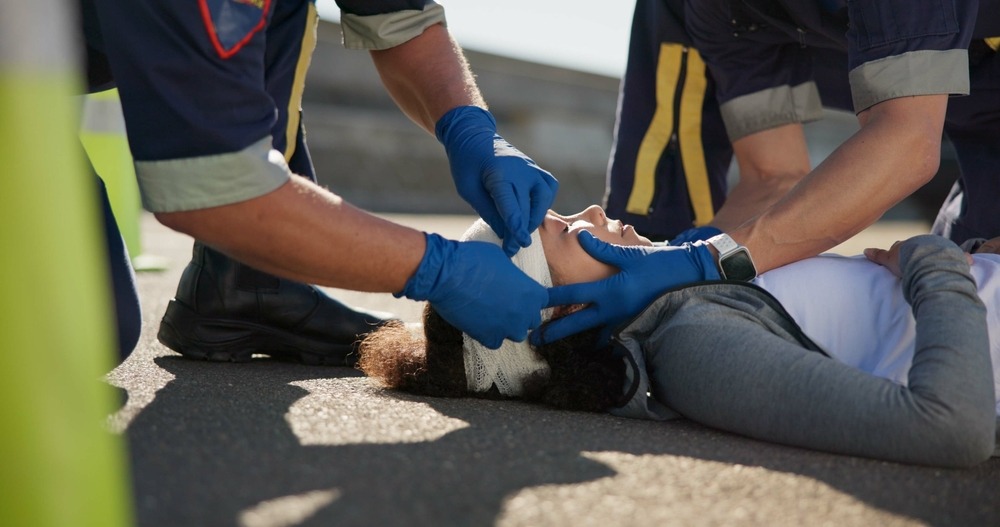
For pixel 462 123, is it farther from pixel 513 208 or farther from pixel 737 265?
pixel 737 265

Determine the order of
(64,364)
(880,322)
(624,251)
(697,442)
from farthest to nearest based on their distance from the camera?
(624,251) < (880,322) < (697,442) < (64,364)

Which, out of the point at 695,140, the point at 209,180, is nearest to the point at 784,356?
the point at 209,180

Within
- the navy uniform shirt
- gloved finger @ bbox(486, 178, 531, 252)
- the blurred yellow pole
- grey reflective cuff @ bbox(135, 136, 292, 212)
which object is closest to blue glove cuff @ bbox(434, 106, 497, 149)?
gloved finger @ bbox(486, 178, 531, 252)

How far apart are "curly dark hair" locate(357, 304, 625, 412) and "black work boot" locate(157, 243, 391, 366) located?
1.50 ft

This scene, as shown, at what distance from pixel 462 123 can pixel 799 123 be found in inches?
57.2

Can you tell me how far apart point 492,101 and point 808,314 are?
15314 mm

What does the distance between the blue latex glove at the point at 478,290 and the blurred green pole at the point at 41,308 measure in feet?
2.76

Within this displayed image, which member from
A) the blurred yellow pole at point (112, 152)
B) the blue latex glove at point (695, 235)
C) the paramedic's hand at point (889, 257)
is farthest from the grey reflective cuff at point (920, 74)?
the blurred yellow pole at point (112, 152)

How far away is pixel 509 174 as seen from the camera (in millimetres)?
2053

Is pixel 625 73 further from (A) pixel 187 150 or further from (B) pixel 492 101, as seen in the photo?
(B) pixel 492 101

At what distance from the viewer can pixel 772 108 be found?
10.3 feet

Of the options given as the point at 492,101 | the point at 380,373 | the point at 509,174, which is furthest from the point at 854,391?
the point at 492,101

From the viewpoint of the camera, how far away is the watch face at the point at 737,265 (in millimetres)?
2078

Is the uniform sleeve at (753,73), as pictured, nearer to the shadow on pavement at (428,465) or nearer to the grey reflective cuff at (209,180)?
the shadow on pavement at (428,465)
